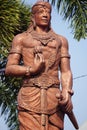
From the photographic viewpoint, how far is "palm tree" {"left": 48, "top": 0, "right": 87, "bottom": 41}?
840cm

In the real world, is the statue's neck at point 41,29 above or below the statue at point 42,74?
above

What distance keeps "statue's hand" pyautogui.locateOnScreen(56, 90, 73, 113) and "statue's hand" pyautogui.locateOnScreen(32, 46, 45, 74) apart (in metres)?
0.31

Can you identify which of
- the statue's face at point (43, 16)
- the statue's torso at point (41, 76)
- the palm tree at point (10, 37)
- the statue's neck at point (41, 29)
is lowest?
the palm tree at point (10, 37)

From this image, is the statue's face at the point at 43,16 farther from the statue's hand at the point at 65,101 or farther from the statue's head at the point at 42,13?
the statue's hand at the point at 65,101

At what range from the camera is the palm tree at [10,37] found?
7.64 metres

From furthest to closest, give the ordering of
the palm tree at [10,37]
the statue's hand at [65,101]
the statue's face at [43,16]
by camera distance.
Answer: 1. the palm tree at [10,37]
2. the statue's face at [43,16]
3. the statue's hand at [65,101]

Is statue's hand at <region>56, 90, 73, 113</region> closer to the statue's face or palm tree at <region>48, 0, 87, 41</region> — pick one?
the statue's face

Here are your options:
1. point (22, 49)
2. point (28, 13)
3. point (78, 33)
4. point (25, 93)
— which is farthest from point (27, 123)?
point (28, 13)

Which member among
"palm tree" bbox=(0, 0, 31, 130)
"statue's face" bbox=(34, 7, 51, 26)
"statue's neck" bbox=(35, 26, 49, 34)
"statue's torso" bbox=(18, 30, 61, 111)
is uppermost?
"statue's face" bbox=(34, 7, 51, 26)

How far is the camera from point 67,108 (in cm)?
427

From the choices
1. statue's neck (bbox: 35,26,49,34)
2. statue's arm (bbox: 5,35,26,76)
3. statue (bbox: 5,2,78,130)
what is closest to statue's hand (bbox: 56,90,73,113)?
statue (bbox: 5,2,78,130)

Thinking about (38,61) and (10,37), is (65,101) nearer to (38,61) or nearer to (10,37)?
(38,61)

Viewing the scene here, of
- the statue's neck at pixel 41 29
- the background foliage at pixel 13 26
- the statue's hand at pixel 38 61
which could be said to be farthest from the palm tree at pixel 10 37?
the statue's hand at pixel 38 61

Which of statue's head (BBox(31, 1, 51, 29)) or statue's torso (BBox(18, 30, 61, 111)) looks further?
statue's head (BBox(31, 1, 51, 29))
